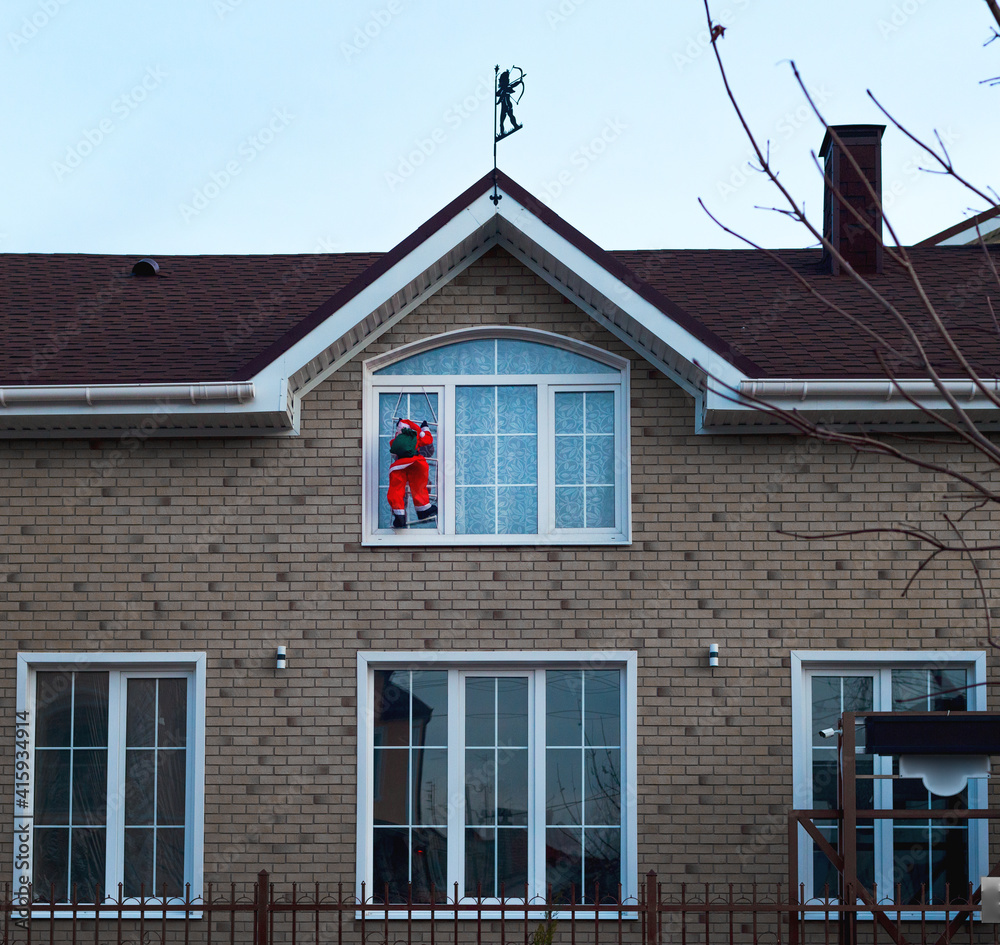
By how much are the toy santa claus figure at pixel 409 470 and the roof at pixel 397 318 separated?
88 centimetres

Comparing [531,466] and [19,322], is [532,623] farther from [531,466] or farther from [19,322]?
[19,322]

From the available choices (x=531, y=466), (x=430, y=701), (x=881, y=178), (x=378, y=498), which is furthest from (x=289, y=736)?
(x=881, y=178)

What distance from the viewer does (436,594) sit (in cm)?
966

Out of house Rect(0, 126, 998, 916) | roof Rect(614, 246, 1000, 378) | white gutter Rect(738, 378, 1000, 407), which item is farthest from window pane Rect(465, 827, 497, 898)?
roof Rect(614, 246, 1000, 378)

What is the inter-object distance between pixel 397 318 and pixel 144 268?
4.17m

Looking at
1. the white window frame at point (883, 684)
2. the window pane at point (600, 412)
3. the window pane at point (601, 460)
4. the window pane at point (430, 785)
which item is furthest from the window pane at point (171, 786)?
the white window frame at point (883, 684)

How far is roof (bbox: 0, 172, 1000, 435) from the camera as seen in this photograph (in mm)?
9383

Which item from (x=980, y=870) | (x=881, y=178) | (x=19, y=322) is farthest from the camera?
(x=881, y=178)

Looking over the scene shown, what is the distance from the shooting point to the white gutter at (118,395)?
938 cm

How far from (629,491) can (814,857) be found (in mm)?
3174

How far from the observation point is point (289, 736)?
9508 mm

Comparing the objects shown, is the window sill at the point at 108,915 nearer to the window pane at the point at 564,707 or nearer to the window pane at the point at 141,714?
the window pane at the point at 141,714

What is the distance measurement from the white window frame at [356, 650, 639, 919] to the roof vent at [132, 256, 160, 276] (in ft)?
18.2

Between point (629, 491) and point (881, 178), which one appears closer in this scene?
point (629, 491)
